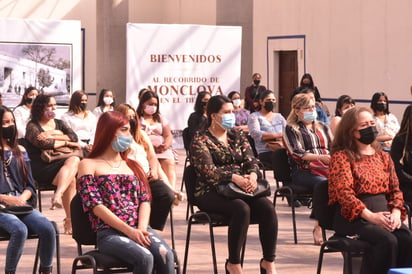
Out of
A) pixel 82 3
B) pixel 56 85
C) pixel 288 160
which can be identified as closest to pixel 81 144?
pixel 288 160

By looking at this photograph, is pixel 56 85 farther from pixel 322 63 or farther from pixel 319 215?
pixel 319 215

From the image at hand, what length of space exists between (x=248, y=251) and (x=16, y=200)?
2.29 m

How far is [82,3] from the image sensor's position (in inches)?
1069

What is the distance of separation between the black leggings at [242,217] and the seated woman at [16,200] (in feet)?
3.88

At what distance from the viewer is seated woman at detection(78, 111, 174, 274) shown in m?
5.38

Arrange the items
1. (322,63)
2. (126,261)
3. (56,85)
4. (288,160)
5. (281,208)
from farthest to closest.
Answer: (322,63)
(56,85)
(281,208)
(288,160)
(126,261)

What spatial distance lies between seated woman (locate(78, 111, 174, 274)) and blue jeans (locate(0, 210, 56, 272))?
727mm

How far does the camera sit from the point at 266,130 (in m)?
10.8

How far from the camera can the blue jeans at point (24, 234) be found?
6.16m

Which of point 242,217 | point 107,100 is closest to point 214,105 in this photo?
point 242,217

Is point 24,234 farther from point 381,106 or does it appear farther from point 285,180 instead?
point 381,106

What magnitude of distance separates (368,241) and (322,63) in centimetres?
1705

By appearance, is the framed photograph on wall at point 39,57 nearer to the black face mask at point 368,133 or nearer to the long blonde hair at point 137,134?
the long blonde hair at point 137,134

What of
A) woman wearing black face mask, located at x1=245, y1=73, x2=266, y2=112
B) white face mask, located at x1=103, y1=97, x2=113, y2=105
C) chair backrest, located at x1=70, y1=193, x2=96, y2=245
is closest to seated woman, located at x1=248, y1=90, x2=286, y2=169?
white face mask, located at x1=103, y1=97, x2=113, y2=105
